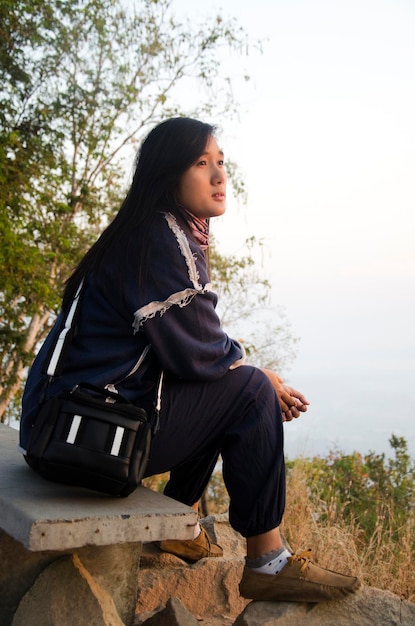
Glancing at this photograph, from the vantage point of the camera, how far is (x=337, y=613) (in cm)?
250

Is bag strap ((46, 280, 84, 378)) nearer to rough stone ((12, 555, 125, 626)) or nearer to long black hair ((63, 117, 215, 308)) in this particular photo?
long black hair ((63, 117, 215, 308))

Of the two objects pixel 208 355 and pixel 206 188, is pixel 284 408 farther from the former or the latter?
pixel 206 188

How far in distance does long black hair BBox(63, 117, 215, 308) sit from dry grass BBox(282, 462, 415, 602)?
7.28ft

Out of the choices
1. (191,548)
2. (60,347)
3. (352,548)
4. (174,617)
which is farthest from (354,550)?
Result: (60,347)

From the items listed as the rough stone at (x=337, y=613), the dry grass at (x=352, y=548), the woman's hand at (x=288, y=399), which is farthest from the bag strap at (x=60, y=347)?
the dry grass at (x=352, y=548)

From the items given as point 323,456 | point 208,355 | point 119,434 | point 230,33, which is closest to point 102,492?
point 119,434

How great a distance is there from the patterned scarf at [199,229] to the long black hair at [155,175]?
0.18 ft

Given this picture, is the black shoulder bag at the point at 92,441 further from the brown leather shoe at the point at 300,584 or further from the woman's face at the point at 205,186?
the woman's face at the point at 205,186

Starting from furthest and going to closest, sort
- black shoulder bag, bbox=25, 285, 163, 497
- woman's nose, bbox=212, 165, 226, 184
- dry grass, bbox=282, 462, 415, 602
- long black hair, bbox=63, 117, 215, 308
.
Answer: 1. dry grass, bbox=282, 462, 415, 602
2. woman's nose, bbox=212, 165, 226, 184
3. long black hair, bbox=63, 117, 215, 308
4. black shoulder bag, bbox=25, 285, 163, 497

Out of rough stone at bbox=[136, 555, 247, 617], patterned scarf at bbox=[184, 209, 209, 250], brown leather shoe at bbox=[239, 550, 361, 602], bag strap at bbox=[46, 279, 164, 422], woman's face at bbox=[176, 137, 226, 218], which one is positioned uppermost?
woman's face at bbox=[176, 137, 226, 218]

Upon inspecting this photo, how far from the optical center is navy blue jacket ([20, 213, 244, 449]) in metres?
2.44

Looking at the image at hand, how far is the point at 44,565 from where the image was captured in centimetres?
242

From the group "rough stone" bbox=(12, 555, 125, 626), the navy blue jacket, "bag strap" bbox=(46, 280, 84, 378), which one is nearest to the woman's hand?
the navy blue jacket

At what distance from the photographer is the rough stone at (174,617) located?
242cm
